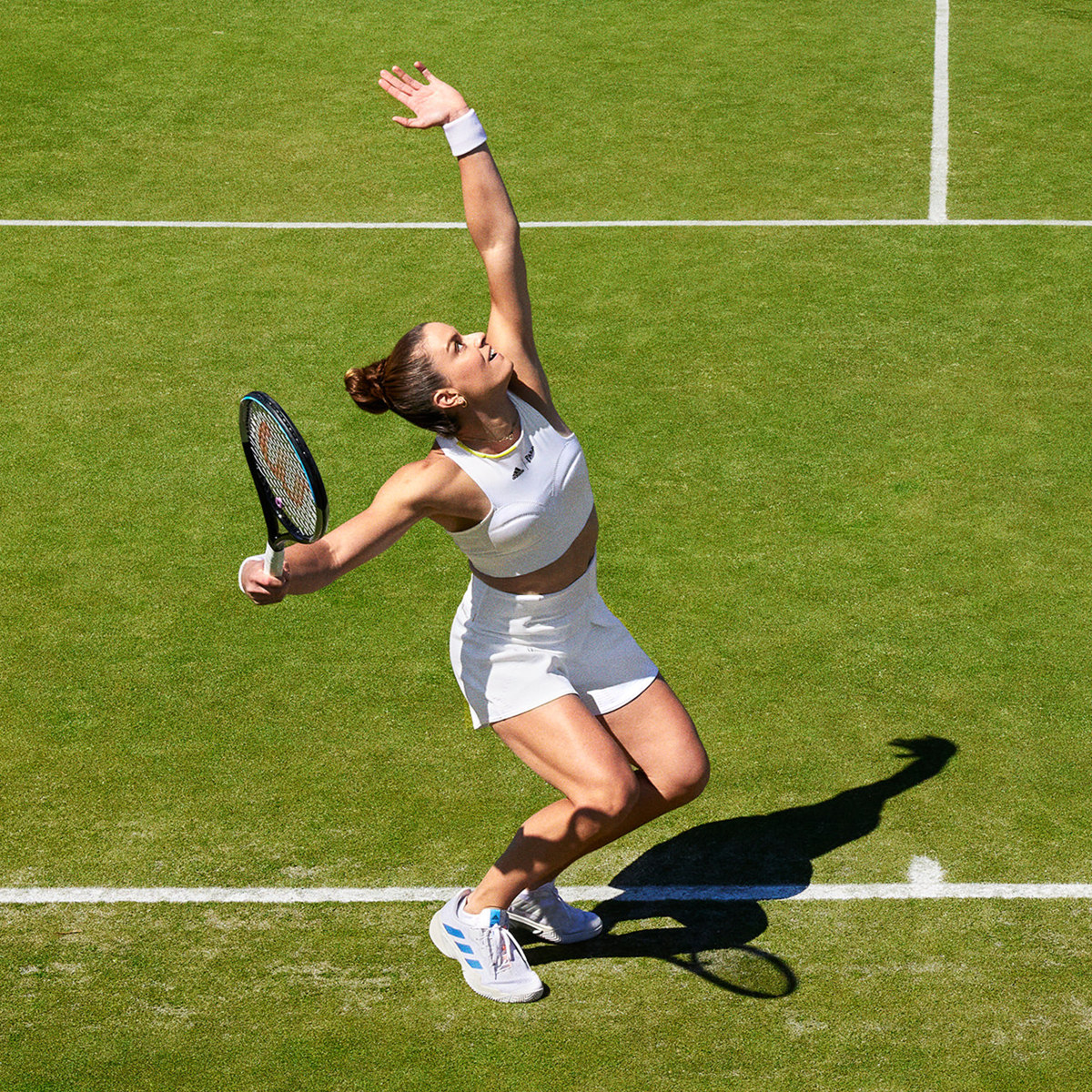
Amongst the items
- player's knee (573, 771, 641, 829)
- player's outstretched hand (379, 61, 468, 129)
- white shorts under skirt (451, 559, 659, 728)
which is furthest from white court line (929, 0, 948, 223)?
player's knee (573, 771, 641, 829)

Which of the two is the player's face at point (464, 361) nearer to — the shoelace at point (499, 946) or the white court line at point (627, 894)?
the shoelace at point (499, 946)

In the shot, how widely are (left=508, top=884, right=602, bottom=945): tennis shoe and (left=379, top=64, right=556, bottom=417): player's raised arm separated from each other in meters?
1.77

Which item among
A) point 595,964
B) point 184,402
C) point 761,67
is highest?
point 761,67

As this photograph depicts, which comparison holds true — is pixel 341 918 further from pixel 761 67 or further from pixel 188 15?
pixel 188 15

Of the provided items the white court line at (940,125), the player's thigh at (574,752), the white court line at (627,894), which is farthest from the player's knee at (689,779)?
the white court line at (940,125)

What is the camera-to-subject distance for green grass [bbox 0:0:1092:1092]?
5.36m

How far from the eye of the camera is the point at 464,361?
4992mm

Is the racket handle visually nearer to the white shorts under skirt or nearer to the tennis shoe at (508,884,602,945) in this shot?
the white shorts under skirt

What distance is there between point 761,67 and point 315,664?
377 inches

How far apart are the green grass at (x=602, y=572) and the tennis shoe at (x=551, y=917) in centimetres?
9

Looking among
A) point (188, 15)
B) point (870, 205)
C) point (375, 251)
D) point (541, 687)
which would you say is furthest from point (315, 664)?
point (188, 15)

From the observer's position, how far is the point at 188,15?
16.1 m

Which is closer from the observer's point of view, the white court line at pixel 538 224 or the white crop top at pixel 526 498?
the white crop top at pixel 526 498

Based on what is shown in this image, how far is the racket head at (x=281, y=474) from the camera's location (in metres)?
4.54
